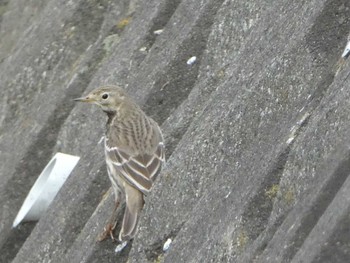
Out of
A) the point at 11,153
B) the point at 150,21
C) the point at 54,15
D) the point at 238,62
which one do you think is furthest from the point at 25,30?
the point at 238,62

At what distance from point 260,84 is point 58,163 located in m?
3.40

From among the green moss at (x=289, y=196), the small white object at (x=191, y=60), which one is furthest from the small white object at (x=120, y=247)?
the green moss at (x=289, y=196)

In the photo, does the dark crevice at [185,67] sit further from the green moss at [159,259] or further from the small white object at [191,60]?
the green moss at [159,259]

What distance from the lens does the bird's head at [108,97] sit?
11.1m

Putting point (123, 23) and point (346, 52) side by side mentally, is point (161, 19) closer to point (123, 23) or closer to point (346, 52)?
point (123, 23)

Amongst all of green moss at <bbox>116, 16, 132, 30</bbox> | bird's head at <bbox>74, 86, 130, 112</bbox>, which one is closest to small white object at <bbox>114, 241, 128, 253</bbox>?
bird's head at <bbox>74, 86, 130, 112</bbox>

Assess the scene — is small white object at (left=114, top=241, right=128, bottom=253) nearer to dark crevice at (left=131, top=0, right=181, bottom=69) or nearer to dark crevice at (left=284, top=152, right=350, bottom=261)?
dark crevice at (left=131, top=0, right=181, bottom=69)

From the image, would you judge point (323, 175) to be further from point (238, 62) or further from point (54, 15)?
point (54, 15)

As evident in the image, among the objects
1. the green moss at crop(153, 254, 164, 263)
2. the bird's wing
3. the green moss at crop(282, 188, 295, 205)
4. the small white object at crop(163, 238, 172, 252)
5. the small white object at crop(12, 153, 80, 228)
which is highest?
the green moss at crop(282, 188, 295, 205)

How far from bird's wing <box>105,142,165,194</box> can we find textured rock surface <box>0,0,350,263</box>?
22 centimetres

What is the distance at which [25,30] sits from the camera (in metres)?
14.8

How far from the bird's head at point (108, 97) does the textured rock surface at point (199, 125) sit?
171mm

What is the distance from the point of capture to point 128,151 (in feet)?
34.9

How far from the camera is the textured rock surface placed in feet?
23.0
